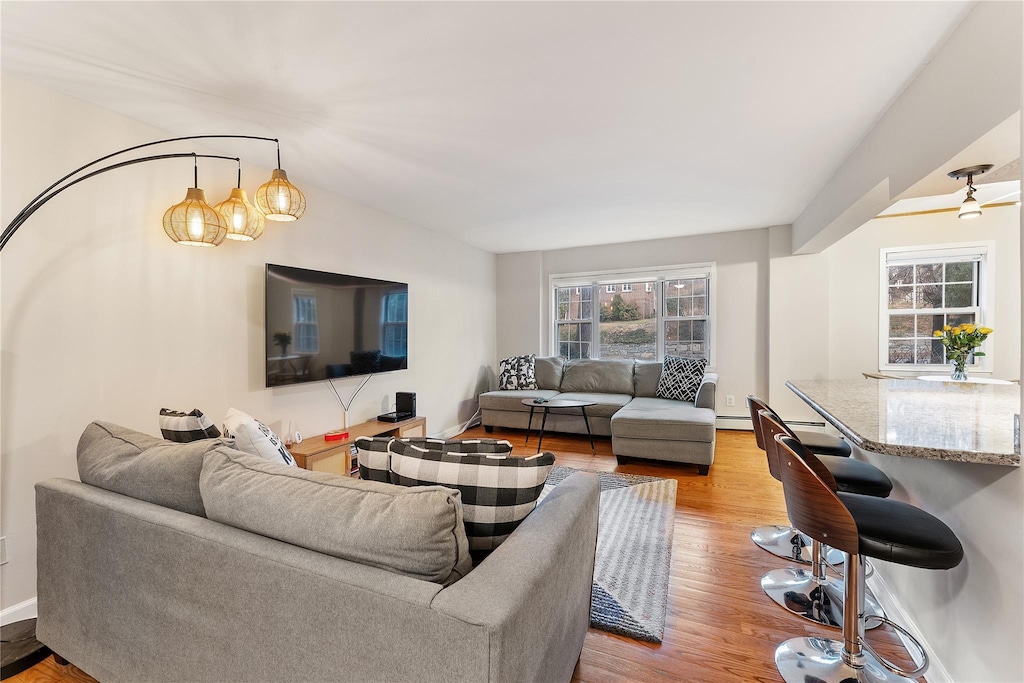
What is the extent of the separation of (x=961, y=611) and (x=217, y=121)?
390 cm

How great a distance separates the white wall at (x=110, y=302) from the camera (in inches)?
76.2

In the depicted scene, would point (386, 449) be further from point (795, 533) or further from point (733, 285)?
point (733, 285)

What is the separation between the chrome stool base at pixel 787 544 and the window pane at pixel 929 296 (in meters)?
3.49

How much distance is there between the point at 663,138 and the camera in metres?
2.61

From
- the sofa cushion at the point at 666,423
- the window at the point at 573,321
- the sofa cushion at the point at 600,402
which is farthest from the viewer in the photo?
the window at the point at 573,321

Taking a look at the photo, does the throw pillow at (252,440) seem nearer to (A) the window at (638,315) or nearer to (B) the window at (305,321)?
(B) the window at (305,321)

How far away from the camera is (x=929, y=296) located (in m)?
4.44

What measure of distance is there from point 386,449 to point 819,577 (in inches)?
85.8

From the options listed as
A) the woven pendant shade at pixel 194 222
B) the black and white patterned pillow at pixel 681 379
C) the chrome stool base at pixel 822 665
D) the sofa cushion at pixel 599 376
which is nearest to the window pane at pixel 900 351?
the black and white patterned pillow at pixel 681 379

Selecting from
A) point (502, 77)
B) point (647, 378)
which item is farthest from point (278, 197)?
point (647, 378)

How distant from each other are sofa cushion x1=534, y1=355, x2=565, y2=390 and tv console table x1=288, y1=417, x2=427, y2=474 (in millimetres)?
2302

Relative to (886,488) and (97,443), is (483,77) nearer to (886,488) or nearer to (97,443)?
(97,443)

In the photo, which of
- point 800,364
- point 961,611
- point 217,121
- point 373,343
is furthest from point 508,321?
point 961,611

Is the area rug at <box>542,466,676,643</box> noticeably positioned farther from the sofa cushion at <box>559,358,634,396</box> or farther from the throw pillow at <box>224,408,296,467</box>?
the sofa cushion at <box>559,358,634,396</box>
